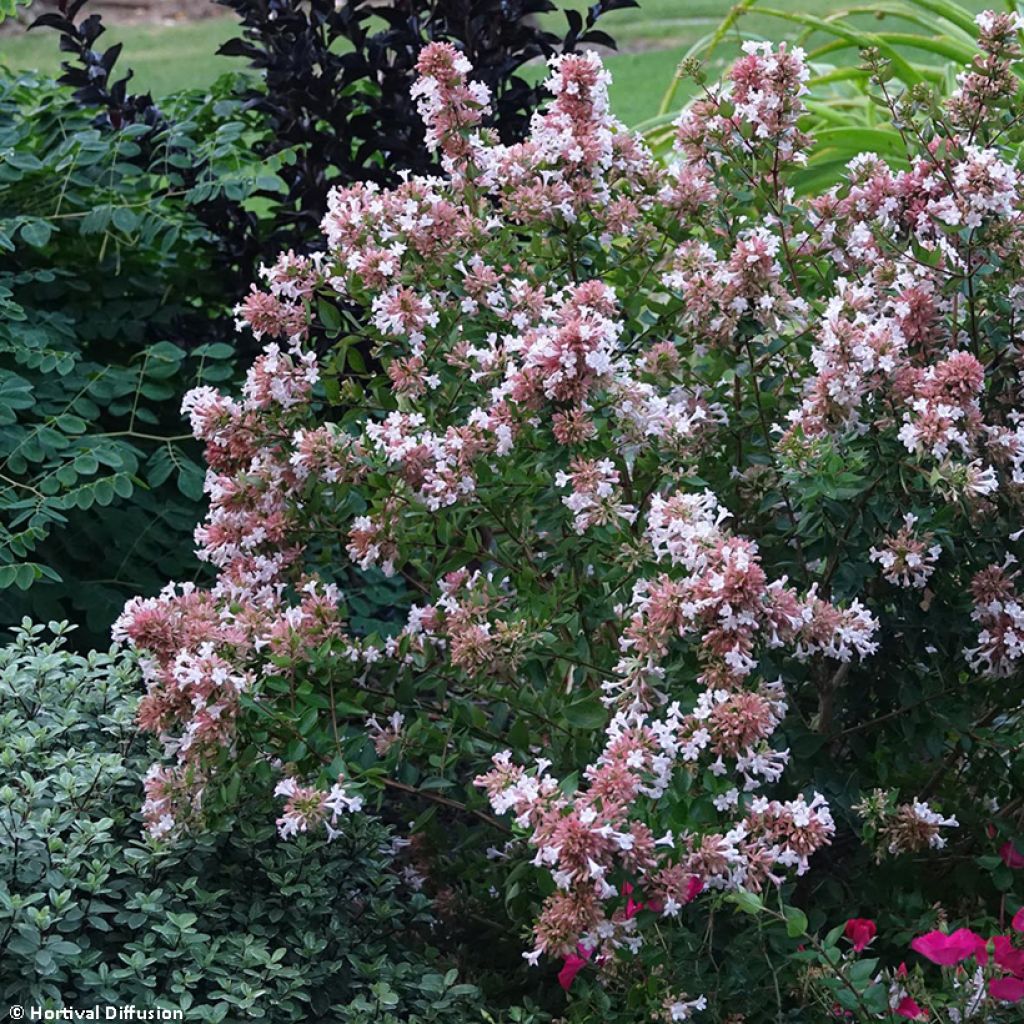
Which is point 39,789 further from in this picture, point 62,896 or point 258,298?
point 258,298

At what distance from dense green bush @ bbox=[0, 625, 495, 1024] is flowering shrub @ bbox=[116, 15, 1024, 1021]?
9 cm

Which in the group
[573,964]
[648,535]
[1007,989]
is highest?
[648,535]

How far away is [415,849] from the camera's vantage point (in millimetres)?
2516

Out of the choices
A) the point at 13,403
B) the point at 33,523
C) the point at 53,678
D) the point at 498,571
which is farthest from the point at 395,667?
the point at 13,403

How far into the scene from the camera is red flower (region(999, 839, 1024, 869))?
7.17 feet

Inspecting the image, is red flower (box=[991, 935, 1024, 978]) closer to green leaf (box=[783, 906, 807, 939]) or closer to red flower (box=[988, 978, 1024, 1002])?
red flower (box=[988, 978, 1024, 1002])

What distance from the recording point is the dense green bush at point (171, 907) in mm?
1909

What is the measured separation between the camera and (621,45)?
13.2 metres

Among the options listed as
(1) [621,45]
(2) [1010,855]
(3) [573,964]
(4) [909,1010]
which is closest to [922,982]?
(4) [909,1010]

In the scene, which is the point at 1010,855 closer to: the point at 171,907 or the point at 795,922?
the point at 795,922

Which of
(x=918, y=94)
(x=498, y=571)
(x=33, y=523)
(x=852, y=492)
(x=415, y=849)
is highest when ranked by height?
(x=918, y=94)

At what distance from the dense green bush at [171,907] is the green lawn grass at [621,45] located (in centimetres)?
676

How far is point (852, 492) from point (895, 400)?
0.15 meters

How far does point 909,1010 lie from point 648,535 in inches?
27.3
